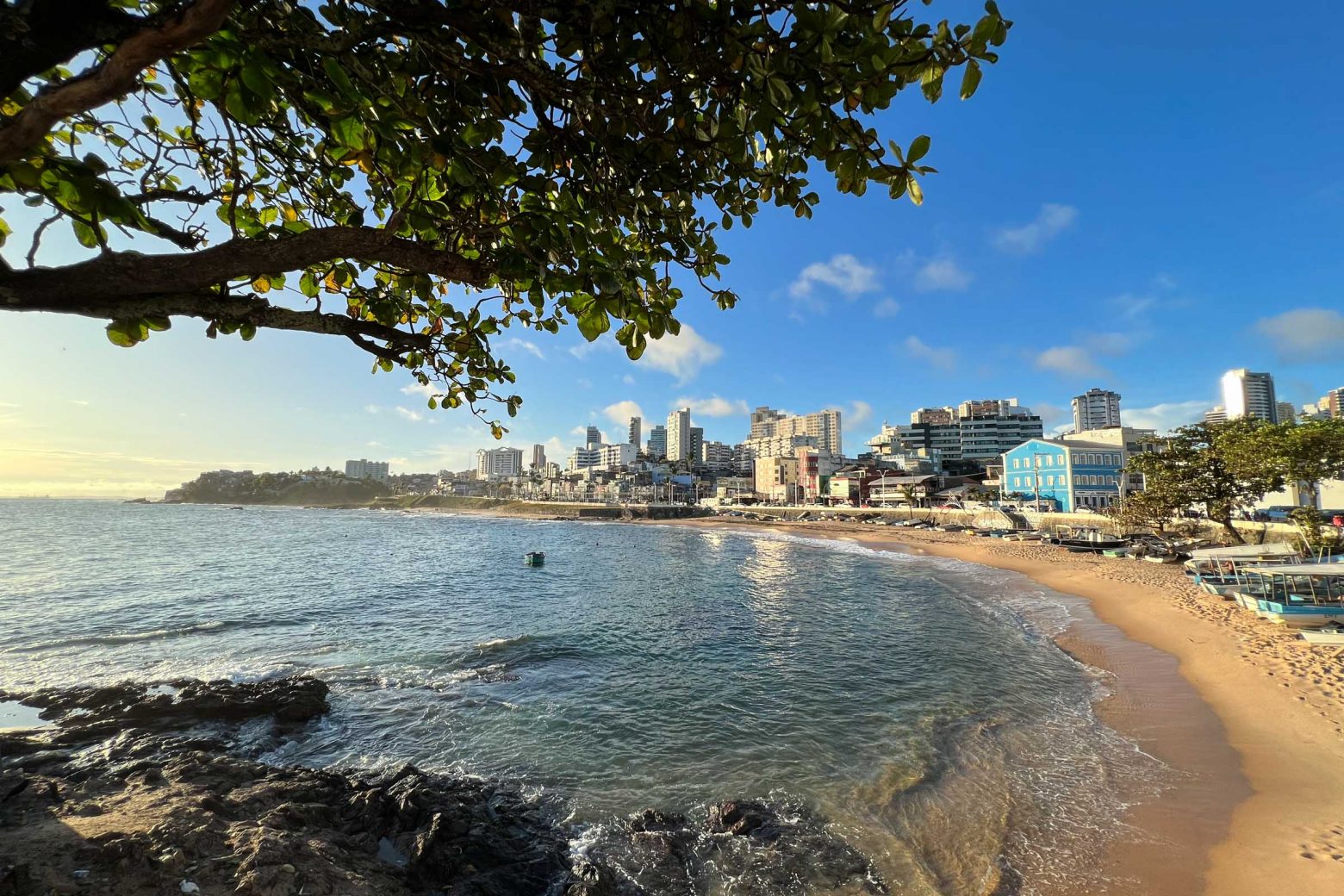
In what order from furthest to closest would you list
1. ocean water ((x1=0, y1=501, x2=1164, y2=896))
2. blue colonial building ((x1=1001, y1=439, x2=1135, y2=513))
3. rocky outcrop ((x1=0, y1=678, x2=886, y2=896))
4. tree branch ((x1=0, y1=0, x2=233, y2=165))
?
1. blue colonial building ((x1=1001, y1=439, x2=1135, y2=513))
2. ocean water ((x1=0, y1=501, x2=1164, y2=896))
3. rocky outcrop ((x1=0, y1=678, x2=886, y2=896))
4. tree branch ((x1=0, y1=0, x2=233, y2=165))

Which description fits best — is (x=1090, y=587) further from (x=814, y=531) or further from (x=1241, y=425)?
(x=814, y=531)

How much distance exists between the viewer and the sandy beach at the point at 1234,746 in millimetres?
6953

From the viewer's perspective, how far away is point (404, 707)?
12312 millimetres

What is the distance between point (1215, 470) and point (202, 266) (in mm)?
49254

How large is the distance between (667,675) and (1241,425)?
41709 millimetres

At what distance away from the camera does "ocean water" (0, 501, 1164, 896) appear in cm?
852

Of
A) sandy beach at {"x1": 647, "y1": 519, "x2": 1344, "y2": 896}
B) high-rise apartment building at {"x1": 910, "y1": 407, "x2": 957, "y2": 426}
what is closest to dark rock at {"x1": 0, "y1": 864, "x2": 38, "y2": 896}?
sandy beach at {"x1": 647, "y1": 519, "x2": 1344, "y2": 896}

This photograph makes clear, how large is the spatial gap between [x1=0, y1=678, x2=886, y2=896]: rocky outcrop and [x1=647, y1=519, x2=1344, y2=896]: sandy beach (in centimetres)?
479

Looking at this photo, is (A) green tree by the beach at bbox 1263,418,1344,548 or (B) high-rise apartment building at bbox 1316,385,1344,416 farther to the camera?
(B) high-rise apartment building at bbox 1316,385,1344,416

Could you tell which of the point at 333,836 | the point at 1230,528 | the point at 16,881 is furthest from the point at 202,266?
the point at 1230,528

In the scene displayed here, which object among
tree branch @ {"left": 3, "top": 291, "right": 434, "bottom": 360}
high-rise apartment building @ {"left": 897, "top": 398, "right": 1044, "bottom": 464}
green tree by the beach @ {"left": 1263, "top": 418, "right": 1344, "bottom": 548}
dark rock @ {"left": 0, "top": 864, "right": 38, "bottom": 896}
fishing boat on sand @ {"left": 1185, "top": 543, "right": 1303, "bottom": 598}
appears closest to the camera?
tree branch @ {"left": 3, "top": 291, "right": 434, "bottom": 360}

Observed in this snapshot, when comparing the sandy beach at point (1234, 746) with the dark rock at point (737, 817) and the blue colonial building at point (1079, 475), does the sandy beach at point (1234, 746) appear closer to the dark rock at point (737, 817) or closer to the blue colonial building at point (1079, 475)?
the dark rock at point (737, 817)

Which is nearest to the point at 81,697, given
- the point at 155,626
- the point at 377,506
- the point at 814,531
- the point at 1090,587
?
the point at 155,626

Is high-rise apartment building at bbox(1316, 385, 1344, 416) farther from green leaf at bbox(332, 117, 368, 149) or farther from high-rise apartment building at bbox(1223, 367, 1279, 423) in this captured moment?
green leaf at bbox(332, 117, 368, 149)
